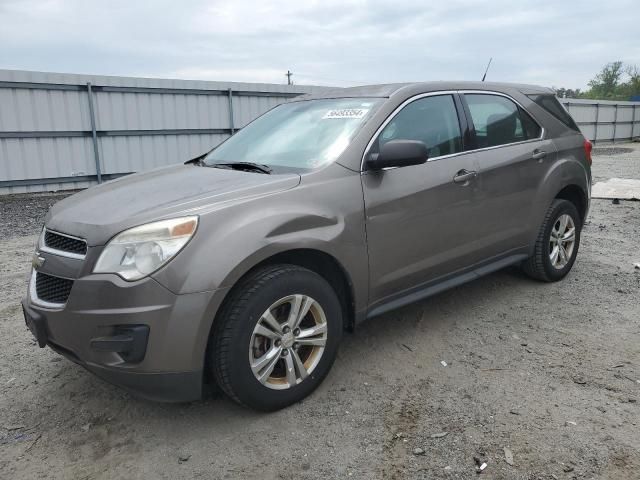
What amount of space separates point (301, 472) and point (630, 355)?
2.30 metres

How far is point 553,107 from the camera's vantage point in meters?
4.68

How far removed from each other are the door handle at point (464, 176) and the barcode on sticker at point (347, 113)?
77 centimetres

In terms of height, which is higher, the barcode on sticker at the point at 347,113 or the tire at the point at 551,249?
→ the barcode on sticker at the point at 347,113

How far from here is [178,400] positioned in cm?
254

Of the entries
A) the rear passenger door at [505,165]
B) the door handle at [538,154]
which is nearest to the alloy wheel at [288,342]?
the rear passenger door at [505,165]

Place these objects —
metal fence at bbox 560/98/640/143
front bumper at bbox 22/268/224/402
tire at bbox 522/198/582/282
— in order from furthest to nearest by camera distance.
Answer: metal fence at bbox 560/98/640/143, tire at bbox 522/198/582/282, front bumper at bbox 22/268/224/402

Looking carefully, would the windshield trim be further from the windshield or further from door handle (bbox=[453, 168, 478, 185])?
door handle (bbox=[453, 168, 478, 185])

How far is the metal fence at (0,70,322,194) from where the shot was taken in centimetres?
1049

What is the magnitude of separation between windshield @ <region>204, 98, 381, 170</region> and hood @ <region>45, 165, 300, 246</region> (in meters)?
0.29

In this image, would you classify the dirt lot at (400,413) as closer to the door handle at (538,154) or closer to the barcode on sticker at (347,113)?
the door handle at (538,154)

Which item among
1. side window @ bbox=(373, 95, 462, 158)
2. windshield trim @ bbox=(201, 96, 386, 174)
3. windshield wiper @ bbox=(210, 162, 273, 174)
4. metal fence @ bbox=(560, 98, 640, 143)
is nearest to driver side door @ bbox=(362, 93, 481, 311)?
side window @ bbox=(373, 95, 462, 158)

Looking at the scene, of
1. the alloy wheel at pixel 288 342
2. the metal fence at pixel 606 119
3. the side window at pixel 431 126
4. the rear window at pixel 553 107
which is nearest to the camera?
the alloy wheel at pixel 288 342

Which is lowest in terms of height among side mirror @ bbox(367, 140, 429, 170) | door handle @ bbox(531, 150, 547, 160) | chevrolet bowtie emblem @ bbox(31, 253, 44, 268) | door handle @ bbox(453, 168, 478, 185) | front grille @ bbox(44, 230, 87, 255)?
chevrolet bowtie emblem @ bbox(31, 253, 44, 268)

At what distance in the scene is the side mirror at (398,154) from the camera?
3074mm
